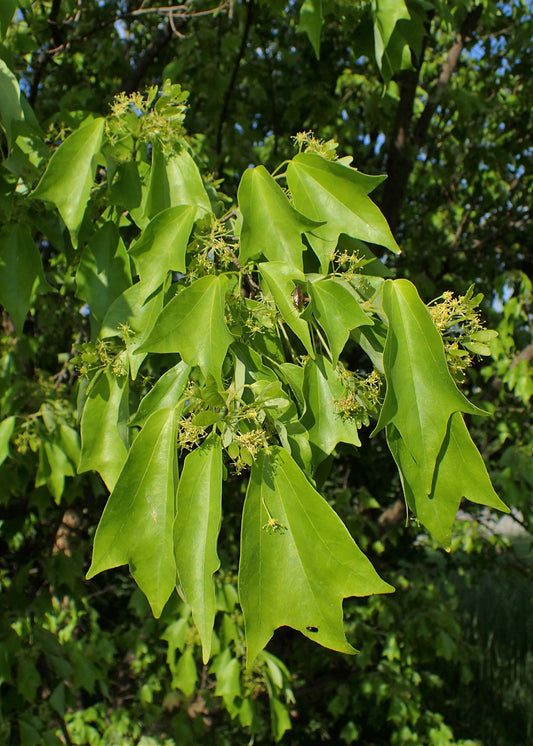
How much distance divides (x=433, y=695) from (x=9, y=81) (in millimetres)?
5523

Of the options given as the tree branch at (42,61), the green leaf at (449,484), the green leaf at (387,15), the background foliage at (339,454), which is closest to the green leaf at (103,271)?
the green leaf at (449,484)

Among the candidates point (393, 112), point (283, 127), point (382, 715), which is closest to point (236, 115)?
point (283, 127)

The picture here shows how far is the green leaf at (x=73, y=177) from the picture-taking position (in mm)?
1253

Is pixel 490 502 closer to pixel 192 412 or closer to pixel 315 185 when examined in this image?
pixel 192 412

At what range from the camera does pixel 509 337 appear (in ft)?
12.9

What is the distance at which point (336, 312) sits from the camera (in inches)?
38.8

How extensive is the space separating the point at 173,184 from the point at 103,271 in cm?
24

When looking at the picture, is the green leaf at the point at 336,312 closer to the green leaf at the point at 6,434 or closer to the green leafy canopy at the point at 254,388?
the green leafy canopy at the point at 254,388

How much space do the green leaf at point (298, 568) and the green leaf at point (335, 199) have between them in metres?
0.43

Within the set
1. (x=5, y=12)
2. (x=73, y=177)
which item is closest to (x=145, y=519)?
(x=73, y=177)

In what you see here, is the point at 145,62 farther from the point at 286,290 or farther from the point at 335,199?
the point at 286,290

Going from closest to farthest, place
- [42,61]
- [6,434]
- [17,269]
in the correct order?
[17,269] → [6,434] → [42,61]

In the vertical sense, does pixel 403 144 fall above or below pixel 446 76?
below

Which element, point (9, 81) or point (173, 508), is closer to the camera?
point (173, 508)
